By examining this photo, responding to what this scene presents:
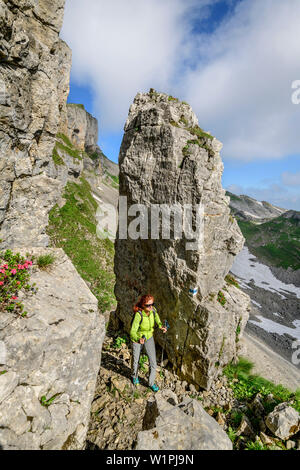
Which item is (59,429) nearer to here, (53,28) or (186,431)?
(186,431)

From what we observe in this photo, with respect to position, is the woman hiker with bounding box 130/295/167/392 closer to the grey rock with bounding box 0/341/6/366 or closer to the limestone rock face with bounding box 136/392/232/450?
the limestone rock face with bounding box 136/392/232/450

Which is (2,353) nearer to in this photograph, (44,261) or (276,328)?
(44,261)

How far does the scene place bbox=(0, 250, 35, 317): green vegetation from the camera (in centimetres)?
545

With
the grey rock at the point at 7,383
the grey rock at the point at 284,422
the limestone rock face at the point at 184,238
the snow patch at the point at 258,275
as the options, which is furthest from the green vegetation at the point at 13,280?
the snow patch at the point at 258,275

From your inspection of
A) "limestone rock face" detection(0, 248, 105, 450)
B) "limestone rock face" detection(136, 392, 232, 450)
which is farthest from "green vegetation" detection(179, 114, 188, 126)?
"limestone rock face" detection(136, 392, 232, 450)

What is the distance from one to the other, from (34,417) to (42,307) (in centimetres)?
248

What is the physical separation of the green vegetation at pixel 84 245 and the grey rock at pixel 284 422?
57.8ft

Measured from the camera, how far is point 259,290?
50.0 meters

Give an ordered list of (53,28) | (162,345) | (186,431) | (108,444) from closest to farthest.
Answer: (186,431) < (108,444) < (53,28) < (162,345)

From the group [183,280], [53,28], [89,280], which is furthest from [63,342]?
[89,280]

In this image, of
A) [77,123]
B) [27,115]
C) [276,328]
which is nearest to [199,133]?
[27,115]

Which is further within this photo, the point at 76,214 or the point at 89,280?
the point at 76,214

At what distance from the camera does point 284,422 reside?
6.48 metres

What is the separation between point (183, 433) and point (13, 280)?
5981mm
